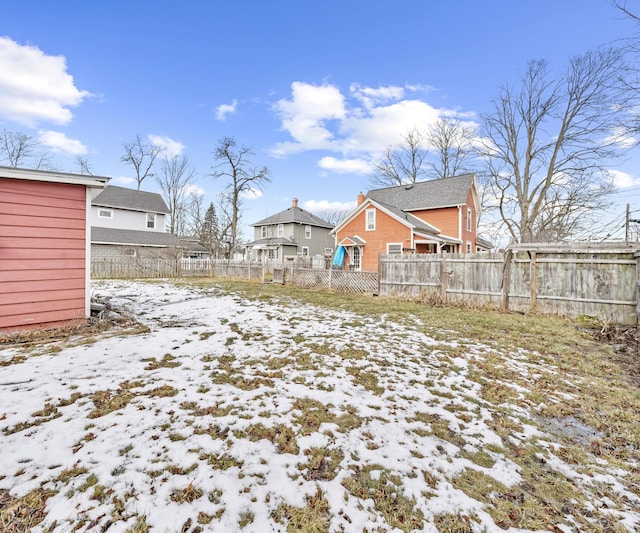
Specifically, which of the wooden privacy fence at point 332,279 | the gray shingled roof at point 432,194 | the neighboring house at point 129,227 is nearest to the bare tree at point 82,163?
the neighboring house at point 129,227

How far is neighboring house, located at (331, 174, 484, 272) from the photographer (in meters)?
18.7

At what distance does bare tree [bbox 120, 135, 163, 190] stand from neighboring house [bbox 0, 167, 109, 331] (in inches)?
1369

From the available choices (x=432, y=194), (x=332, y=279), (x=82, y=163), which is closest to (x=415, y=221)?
(x=432, y=194)

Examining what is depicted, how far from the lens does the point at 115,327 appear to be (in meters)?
6.00

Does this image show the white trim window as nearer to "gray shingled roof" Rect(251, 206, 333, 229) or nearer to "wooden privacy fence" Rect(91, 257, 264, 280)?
"wooden privacy fence" Rect(91, 257, 264, 280)

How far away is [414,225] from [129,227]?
25.0 meters

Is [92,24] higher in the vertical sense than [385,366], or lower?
higher

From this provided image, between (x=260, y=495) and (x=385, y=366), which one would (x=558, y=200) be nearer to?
(x=385, y=366)

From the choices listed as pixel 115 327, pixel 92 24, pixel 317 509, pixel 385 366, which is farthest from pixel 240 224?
pixel 317 509

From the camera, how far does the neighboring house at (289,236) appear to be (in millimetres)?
32125

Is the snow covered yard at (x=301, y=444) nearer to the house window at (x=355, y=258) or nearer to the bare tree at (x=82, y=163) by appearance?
the house window at (x=355, y=258)

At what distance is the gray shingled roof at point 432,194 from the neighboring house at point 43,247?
17.0 m

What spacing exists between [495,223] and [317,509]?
2733cm

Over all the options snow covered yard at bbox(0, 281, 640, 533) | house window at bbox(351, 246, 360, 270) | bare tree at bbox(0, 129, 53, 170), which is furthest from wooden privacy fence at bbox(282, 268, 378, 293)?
bare tree at bbox(0, 129, 53, 170)
